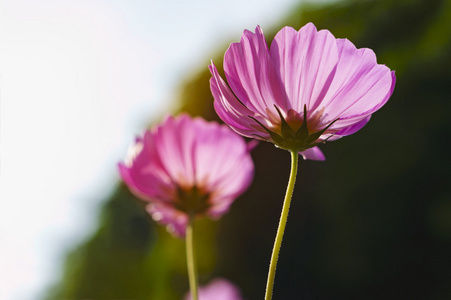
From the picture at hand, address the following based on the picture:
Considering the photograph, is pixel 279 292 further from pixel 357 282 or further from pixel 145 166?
pixel 145 166

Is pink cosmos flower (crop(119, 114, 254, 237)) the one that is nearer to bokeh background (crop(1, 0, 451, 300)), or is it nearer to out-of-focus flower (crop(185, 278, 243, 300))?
out-of-focus flower (crop(185, 278, 243, 300))

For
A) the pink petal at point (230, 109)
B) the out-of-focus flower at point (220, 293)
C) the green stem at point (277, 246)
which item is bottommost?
the out-of-focus flower at point (220, 293)

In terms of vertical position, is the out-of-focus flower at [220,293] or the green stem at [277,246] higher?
the green stem at [277,246]

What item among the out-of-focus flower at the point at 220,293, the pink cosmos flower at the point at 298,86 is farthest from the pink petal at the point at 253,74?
the out-of-focus flower at the point at 220,293

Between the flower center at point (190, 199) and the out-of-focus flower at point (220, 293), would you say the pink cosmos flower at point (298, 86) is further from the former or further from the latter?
the out-of-focus flower at point (220, 293)

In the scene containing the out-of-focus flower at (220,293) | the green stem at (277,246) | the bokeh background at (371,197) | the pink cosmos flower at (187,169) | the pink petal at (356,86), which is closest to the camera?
the green stem at (277,246)

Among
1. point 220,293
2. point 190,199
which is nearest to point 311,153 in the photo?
point 190,199

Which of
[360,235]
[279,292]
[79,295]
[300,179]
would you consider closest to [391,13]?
[300,179]

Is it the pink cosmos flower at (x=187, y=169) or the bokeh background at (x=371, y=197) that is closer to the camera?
the pink cosmos flower at (x=187, y=169)
